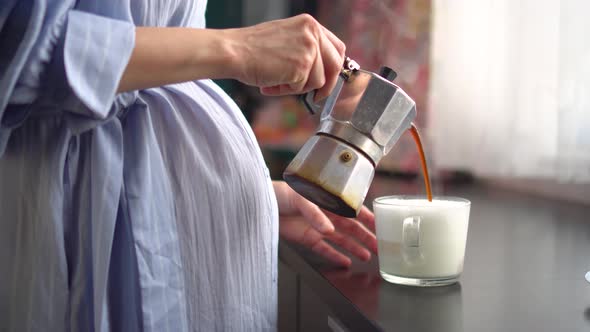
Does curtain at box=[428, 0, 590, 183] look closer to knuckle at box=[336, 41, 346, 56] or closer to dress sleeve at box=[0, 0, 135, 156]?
knuckle at box=[336, 41, 346, 56]

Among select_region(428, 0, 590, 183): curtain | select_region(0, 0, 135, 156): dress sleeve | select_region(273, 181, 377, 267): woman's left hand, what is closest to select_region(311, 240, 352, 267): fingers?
select_region(273, 181, 377, 267): woman's left hand

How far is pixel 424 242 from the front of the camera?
2.52 feet

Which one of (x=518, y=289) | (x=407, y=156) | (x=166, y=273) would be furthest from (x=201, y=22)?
(x=407, y=156)

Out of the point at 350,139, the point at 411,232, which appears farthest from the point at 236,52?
the point at 411,232

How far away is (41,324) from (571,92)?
1.17 meters

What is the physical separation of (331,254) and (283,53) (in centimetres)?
39

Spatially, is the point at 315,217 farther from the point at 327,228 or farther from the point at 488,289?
the point at 488,289

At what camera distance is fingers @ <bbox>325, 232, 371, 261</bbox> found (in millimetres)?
953

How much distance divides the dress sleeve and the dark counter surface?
1.17 feet

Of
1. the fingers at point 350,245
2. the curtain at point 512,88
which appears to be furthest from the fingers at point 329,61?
the curtain at point 512,88

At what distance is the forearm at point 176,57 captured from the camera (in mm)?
590

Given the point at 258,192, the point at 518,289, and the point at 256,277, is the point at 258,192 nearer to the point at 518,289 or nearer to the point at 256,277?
the point at 256,277

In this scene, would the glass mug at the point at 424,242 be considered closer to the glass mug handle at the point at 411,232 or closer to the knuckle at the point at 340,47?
the glass mug handle at the point at 411,232

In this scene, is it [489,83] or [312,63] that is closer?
[312,63]
